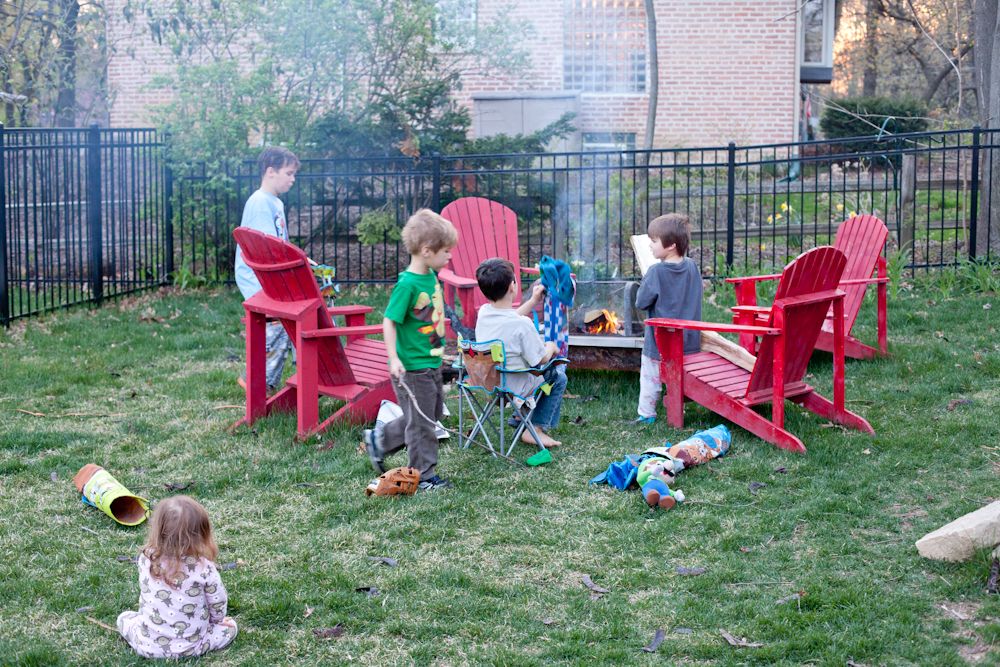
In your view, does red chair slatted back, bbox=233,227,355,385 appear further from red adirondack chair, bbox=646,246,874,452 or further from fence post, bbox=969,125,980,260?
fence post, bbox=969,125,980,260

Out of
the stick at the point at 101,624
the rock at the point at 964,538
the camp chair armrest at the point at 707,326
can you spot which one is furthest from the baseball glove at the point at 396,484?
the rock at the point at 964,538

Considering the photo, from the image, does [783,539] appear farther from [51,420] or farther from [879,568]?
[51,420]

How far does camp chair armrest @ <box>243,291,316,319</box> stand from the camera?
19.1 feet

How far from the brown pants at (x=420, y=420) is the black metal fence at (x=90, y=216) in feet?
18.0

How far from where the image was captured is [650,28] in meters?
15.4

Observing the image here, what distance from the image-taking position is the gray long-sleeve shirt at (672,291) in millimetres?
6254

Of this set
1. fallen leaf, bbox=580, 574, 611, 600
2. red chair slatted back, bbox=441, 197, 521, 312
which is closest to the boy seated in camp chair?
fallen leaf, bbox=580, 574, 611, 600

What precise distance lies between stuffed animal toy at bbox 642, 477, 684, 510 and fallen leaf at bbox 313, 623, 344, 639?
1709 millimetres

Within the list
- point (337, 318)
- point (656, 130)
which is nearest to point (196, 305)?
point (337, 318)

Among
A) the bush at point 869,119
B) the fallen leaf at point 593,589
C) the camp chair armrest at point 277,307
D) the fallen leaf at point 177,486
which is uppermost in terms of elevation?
the bush at point 869,119

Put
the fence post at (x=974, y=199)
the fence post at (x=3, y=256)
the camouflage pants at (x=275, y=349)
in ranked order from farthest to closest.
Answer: the fence post at (x=974, y=199)
the fence post at (x=3, y=256)
the camouflage pants at (x=275, y=349)

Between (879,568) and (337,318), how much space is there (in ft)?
18.5

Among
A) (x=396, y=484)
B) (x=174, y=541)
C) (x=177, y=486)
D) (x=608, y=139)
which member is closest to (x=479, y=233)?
(x=396, y=484)

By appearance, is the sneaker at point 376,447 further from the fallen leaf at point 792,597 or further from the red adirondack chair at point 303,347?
the fallen leaf at point 792,597
